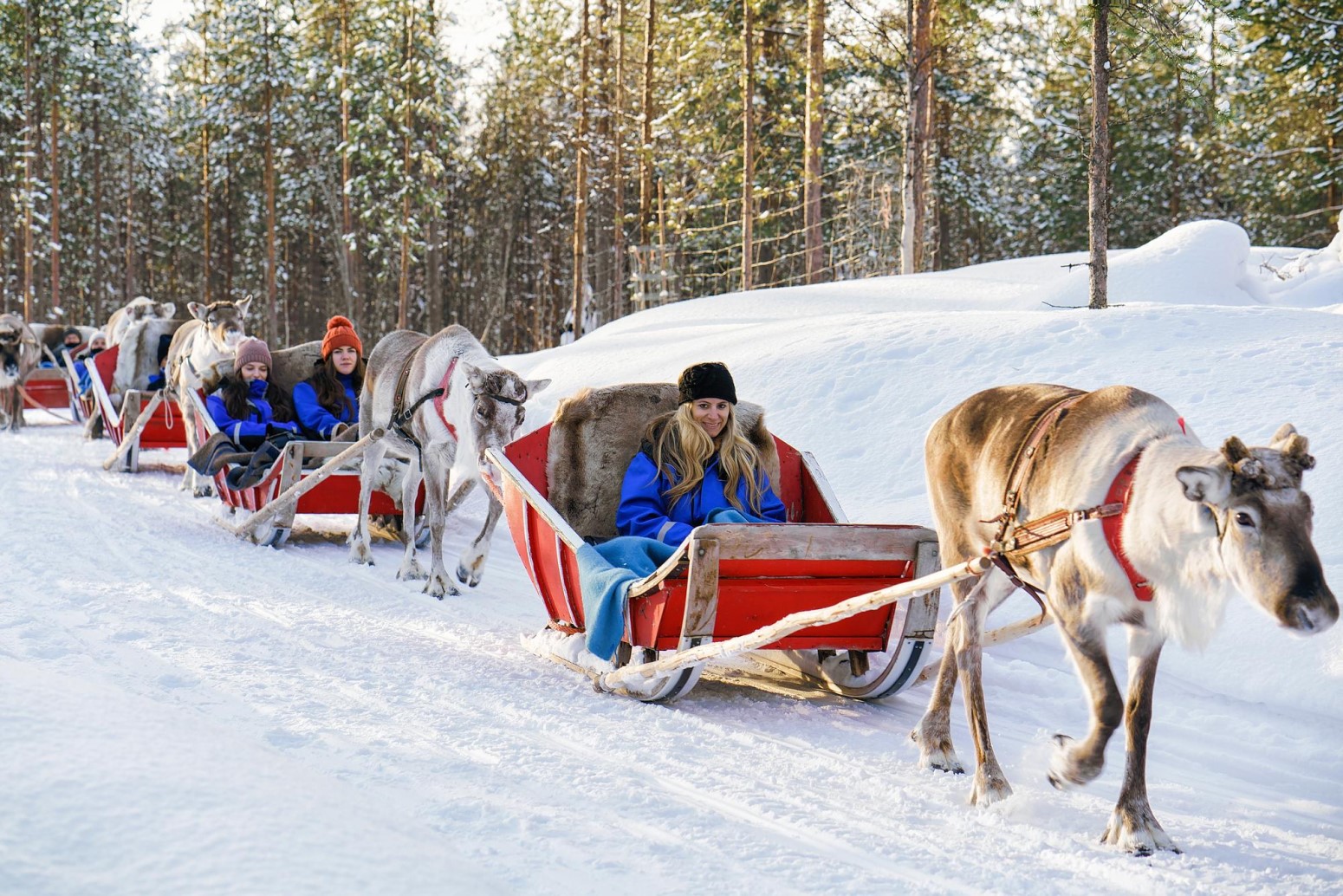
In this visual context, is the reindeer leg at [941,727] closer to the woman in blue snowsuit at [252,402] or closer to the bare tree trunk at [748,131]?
the woman in blue snowsuit at [252,402]

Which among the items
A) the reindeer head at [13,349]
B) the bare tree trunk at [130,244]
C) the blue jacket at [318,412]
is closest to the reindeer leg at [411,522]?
the blue jacket at [318,412]

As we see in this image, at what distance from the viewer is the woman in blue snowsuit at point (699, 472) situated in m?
5.34

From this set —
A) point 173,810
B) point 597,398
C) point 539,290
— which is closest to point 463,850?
point 173,810

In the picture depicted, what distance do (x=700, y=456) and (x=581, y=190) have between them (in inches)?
702

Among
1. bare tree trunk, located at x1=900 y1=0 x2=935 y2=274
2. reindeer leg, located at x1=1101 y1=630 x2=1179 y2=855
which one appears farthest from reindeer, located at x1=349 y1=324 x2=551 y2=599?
bare tree trunk, located at x1=900 y1=0 x2=935 y2=274

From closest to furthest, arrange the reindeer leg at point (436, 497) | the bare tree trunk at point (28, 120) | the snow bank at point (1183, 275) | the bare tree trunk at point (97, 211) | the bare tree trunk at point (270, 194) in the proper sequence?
1. the reindeer leg at point (436, 497)
2. the snow bank at point (1183, 275)
3. the bare tree trunk at point (28, 120)
4. the bare tree trunk at point (270, 194)
5. the bare tree trunk at point (97, 211)

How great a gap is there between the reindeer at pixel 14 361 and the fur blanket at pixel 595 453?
44.8 feet

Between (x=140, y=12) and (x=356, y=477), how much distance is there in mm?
34459

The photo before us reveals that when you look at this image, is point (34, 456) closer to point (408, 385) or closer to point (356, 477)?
point (356, 477)

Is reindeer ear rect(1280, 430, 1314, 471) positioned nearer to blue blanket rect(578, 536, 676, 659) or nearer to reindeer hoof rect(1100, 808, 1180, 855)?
reindeer hoof rect(1100, 808, 1180, 855)

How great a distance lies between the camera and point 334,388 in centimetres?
983

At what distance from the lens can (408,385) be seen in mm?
7688

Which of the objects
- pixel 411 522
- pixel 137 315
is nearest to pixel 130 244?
pixel 137 315

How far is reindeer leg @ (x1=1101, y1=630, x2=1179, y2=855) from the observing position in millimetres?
3277
